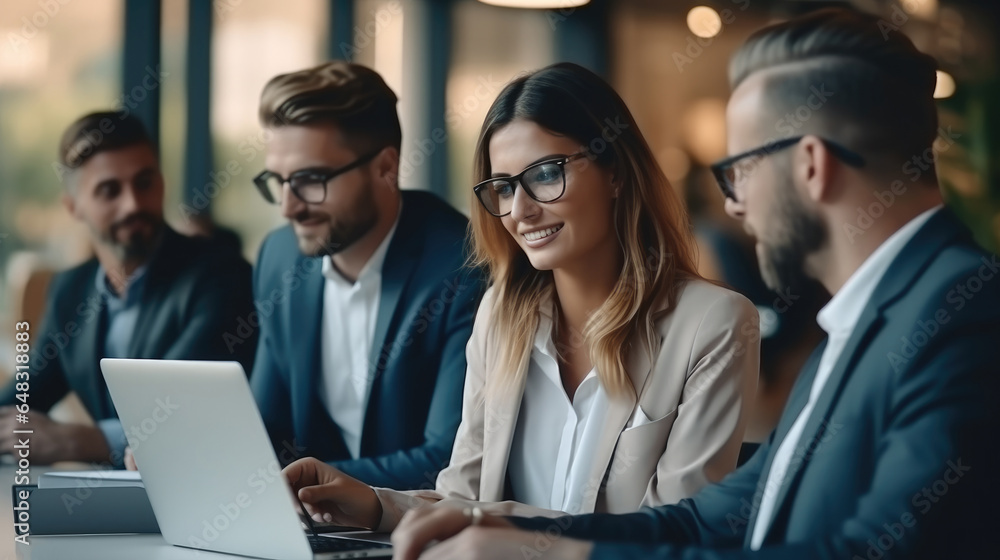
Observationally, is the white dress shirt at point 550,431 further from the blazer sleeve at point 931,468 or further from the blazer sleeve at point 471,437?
the blazer sleeve at point 931,468

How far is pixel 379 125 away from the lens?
3088 millimetres

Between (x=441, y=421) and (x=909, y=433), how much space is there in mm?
1704

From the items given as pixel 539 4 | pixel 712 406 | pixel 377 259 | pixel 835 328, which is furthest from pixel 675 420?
pixel 539 4

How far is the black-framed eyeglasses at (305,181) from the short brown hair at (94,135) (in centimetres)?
44

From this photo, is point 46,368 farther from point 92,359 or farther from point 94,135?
point 94,135

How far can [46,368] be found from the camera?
323 cm

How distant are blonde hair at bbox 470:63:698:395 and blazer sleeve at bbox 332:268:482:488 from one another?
2.14 feet

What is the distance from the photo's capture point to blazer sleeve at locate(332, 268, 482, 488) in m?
2.63

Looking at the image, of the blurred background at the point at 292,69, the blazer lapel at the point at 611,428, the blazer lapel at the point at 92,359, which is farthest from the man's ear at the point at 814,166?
the blazer lapel at the point at 92,359

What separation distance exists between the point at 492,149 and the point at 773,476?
92 centimetres

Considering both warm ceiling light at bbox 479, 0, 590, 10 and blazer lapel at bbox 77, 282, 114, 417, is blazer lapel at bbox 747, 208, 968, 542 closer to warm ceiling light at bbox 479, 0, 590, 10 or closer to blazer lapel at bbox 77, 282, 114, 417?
warm ceiling light at bbox 479, 0, 590, 10

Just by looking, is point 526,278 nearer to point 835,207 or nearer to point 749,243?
point 835,207

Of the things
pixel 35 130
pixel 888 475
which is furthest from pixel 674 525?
pixel 35 130

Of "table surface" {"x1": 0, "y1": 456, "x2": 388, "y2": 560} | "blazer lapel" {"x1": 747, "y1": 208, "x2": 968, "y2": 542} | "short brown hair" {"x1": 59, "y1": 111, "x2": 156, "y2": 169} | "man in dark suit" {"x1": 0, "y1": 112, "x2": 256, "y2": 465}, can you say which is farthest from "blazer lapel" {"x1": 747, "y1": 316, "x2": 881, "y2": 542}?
"short brown hair" {"x1": 59, "y1": 111, "x2": 156, "y2": 169}
